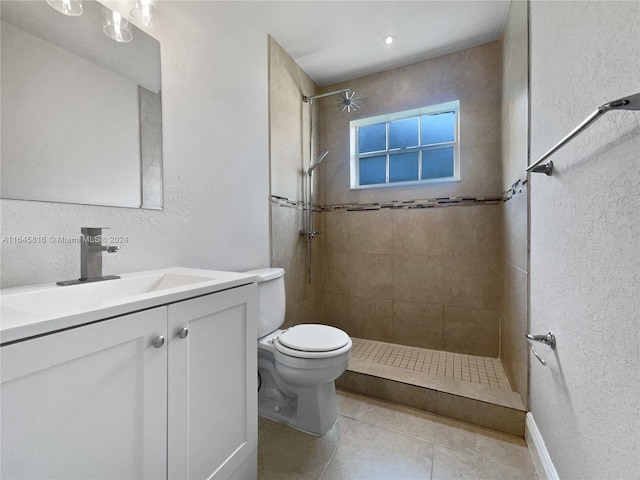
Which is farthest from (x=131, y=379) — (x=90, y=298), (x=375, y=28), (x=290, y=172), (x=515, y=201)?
(x=375, y=28)

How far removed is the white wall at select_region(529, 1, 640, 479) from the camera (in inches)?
24.1

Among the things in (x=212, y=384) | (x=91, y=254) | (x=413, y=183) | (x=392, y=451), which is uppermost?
(x=413, y=183)

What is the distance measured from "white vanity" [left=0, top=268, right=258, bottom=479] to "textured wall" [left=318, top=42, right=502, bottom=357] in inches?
61.8

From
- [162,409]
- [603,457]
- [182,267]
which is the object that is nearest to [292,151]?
[182,267]

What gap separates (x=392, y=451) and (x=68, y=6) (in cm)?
224

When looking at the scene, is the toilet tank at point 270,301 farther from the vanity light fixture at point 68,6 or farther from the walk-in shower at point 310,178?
the vanity light fixture at point 68,6

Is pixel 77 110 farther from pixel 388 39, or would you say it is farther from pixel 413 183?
pixel 413 183

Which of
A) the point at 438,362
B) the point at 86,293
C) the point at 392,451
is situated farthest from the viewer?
the point at 438,362

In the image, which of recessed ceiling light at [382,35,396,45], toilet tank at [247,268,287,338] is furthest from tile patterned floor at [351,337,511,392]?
recessed ceiling light at [382,35,396,45]

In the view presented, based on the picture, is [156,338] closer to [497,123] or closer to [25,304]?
[25,304]

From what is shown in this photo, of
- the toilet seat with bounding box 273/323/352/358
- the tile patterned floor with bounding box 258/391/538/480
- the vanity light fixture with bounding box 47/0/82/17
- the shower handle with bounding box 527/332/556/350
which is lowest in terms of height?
the tile patterned floor with bounding box 258/391/538/480

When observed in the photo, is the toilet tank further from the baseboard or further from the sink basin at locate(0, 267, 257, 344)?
the baseboard

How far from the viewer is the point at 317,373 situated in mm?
1313

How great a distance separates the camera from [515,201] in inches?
64.1
